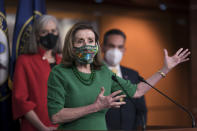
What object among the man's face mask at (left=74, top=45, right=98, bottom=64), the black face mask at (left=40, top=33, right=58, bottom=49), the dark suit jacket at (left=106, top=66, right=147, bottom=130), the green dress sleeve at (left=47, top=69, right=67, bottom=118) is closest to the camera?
the green dress sleeve at (left=47, top=69, right=67, bottom=118)

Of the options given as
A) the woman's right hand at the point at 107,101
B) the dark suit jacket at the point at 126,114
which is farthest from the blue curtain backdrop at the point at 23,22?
the woman's right hand at the point at 107,101

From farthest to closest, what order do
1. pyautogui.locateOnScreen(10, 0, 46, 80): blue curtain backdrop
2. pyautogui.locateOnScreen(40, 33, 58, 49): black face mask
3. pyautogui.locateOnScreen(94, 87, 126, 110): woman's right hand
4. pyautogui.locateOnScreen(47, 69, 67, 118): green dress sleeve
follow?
pyautogui.locateOnScreen(10, 0, 46, 80): blue curtain backdrop → pyautogui.locateOnScreen(40, 33, 58, 49): black face mask → pyautogui.locateOnScreen(47, 69, 67, 118): green dress sleeve → pyautogui.locateOnScreen(94, 87, 126, 110): woman's right hand

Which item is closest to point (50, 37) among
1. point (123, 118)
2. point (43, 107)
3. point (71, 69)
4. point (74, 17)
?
point (43, 107)

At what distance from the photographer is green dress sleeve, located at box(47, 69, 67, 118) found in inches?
85.0

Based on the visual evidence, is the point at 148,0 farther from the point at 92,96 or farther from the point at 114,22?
the point at 92,96

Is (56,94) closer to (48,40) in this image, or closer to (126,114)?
(126,114)

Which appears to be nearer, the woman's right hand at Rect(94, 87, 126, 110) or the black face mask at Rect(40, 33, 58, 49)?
the woman's right hand at Rect(94, 87, 126, 110)

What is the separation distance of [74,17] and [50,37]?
9.47 ft

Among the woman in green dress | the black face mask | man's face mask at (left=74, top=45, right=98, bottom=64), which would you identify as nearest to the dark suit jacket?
the black face mask

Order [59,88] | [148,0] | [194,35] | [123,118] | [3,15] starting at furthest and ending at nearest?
1. [148,0]
2. [194,35]
3. [3,15]
4. [123,118]
5. [59,88]

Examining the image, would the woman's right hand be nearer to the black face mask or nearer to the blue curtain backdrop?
the black face mask

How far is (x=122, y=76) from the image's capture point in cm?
340

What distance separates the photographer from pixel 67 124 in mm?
2217

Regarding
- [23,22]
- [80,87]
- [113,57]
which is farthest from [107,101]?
[23,22]
